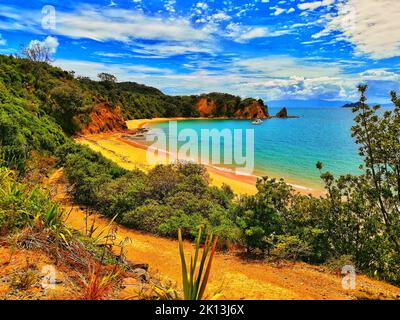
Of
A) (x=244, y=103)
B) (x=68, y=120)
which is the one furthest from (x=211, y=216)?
(x=244, y=103)

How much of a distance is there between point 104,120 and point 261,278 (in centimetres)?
4321

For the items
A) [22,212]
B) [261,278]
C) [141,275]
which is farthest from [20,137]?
[261,278]

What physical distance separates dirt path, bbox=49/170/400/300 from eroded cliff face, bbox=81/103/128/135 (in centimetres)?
3559

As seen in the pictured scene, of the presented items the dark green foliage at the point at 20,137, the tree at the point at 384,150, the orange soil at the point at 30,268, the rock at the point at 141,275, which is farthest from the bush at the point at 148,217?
the tree at the point at 384,150

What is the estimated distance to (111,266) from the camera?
5.06m

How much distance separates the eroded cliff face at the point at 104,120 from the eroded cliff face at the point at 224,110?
57.0 metres

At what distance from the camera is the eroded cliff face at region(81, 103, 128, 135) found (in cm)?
4250

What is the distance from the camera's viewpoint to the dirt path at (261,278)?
18.3 ft

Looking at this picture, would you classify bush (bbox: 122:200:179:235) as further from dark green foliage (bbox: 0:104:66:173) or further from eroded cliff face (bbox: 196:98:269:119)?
eroded cliff face (bbox: 196:98:269:119)

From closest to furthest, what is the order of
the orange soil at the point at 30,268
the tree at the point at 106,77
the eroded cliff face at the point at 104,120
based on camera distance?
the orange soil at the point at 30,268, the eroded cliff face at the point at 104,120, the tree at the point at 106,77

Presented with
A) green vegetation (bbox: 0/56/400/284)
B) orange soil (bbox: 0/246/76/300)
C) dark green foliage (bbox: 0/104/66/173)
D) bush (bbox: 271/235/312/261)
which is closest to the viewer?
orange soil (bbox: 0/246/76/300)

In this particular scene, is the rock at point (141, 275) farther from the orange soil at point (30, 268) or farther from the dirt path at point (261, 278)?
the orange soil at point (30, 268)

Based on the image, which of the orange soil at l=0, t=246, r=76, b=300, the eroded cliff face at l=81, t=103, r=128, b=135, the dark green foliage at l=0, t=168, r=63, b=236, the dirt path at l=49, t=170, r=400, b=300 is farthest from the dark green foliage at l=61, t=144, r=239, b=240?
the eroded cliff face at l=81, t=103, r=128, b=135

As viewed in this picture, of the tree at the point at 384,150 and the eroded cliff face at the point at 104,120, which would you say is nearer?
the tree at the point at 384,150
